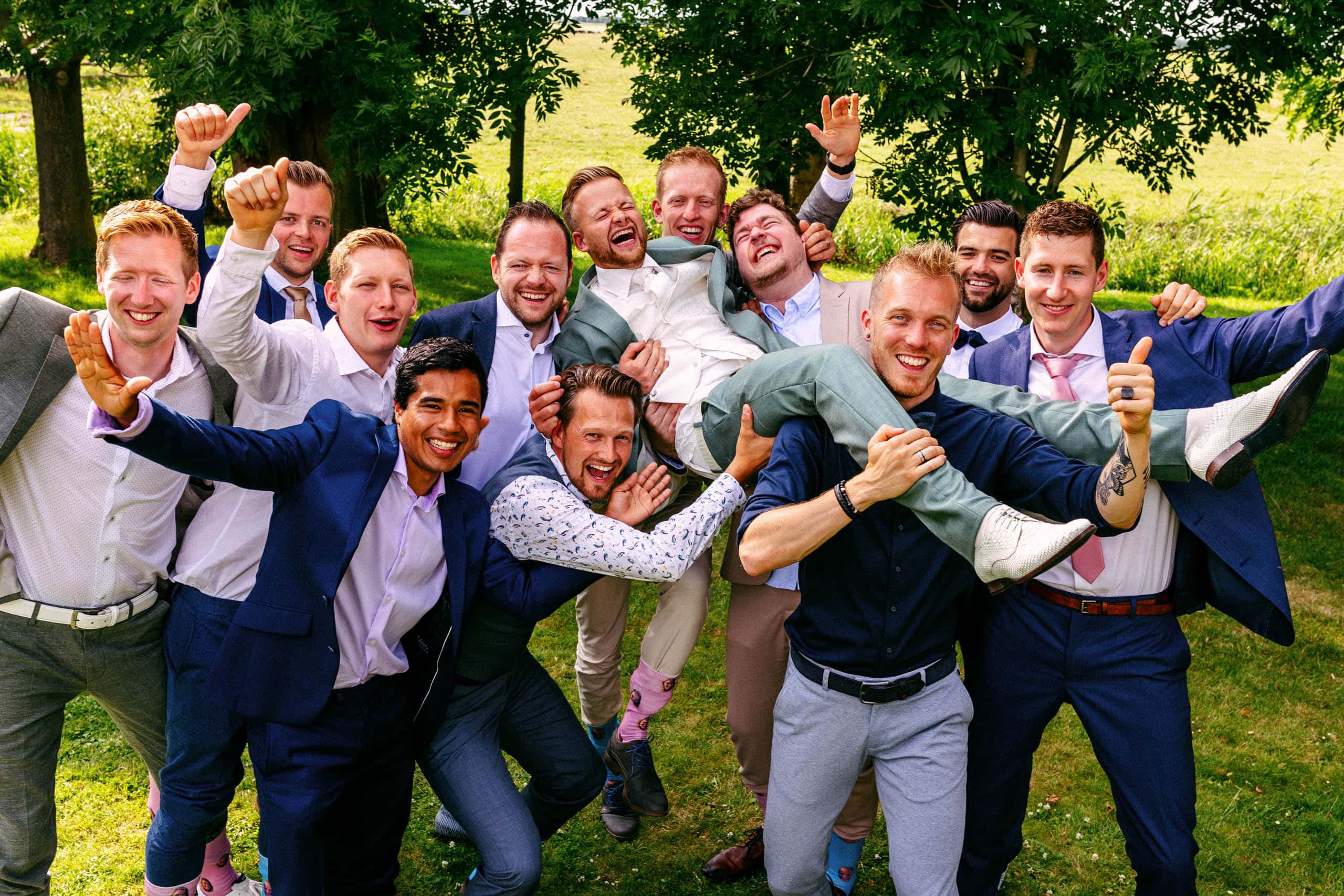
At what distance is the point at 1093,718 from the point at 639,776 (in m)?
2.00

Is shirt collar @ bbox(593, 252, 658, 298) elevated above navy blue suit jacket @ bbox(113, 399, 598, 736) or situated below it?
above

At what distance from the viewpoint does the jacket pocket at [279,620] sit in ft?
11.3

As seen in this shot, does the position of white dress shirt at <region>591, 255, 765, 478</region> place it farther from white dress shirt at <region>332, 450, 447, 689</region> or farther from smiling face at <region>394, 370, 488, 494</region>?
white dress shirt at <region>332, 450, 447, 689</region>

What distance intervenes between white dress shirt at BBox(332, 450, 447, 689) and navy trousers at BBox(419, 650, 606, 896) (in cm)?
42

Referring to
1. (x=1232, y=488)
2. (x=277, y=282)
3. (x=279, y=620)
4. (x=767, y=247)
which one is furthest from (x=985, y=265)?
(x=279, y=620)

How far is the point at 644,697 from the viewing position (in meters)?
4.69

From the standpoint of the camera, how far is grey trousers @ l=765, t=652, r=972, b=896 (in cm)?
350

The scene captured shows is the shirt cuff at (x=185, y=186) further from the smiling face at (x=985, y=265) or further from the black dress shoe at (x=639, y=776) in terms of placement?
the smiling face at (x=985, y=265)

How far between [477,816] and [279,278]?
2.58 metres

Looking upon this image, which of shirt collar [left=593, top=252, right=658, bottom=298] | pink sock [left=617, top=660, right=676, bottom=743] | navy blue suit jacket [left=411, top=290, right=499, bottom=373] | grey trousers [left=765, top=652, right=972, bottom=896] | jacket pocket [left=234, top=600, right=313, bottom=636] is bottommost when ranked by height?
pink sock [left=617, top=660, right=676, bottom=743]

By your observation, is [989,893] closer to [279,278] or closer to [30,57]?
[279,278]

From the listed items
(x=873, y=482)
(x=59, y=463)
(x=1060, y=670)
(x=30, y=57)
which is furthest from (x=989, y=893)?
(x=30, y=57)

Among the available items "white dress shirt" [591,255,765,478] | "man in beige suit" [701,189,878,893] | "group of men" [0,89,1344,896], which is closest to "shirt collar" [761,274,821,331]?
"man in beige suit" [701,189,878,893]

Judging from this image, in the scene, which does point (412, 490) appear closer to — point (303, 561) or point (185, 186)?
point (303, 561)
